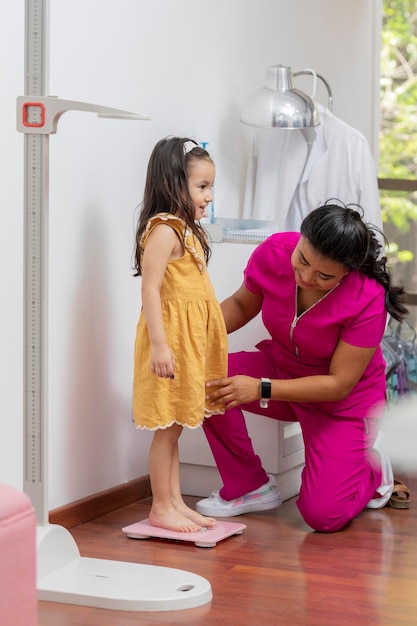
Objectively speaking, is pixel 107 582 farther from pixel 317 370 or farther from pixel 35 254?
pixel 317 370

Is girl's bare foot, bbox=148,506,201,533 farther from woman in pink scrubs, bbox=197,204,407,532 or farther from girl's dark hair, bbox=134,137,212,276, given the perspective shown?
girl's dark hair, bbox=134,137,212,276

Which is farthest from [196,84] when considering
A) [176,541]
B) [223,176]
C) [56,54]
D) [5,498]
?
[5,498]

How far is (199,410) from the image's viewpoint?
7.79 feet

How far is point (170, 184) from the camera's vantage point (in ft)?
7.87

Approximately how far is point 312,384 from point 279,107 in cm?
96

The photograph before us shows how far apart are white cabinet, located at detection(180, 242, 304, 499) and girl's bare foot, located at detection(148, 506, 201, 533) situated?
399mm

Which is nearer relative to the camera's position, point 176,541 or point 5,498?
point 5,498

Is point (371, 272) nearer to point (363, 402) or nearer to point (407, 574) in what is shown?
point (363, 402)

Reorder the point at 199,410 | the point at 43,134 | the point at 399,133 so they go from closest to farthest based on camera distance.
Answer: the point at 43,134, the point at 199,410, the point at 399,133

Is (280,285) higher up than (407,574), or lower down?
higher up

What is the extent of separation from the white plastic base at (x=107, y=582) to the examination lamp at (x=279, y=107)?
1.49 m

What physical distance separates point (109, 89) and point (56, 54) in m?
0.26

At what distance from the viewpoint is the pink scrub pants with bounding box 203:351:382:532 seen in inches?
102

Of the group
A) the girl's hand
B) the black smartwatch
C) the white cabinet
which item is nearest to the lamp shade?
the white cabinet
